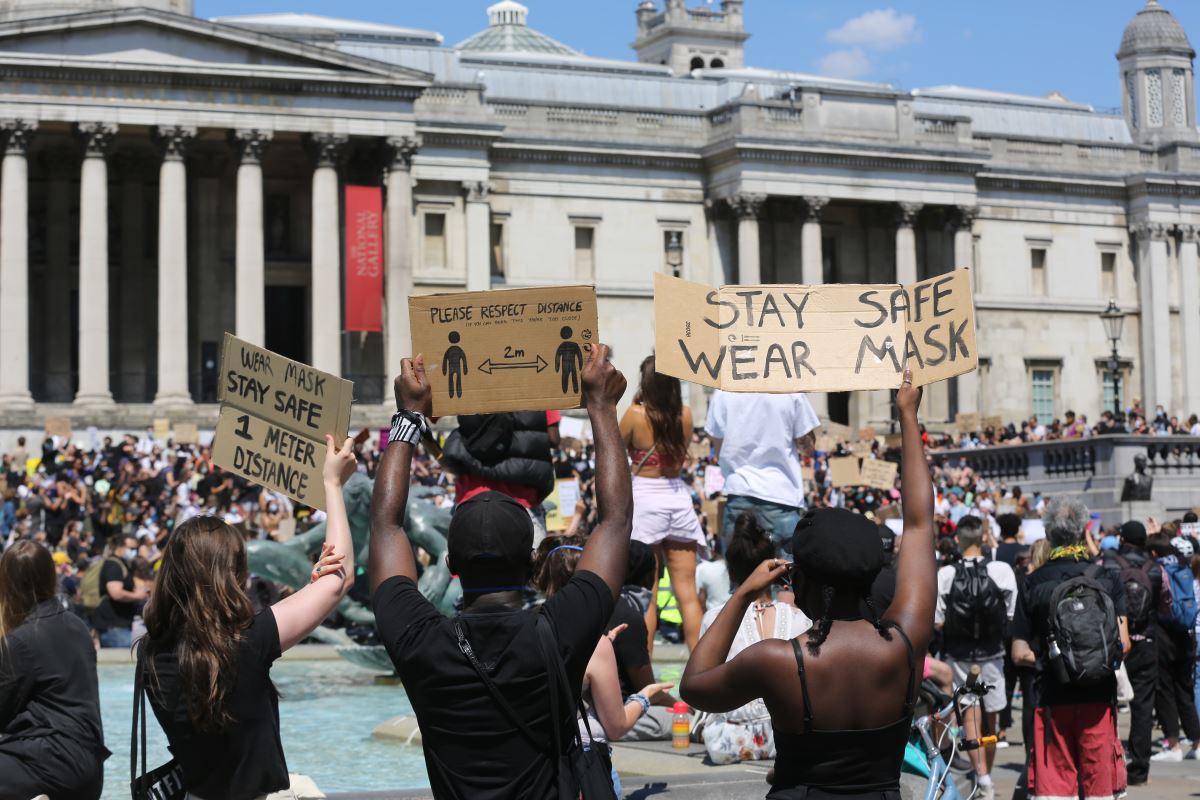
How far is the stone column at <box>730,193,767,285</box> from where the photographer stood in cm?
5747

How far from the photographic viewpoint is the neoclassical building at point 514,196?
4847 centimetres

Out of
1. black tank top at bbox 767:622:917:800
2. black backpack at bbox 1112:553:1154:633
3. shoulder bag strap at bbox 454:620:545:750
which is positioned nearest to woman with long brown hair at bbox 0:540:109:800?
shoulder bag strap at bbox 454:620:545:750

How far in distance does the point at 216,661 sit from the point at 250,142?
45325 mm

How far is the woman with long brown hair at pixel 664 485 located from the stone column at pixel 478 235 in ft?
137

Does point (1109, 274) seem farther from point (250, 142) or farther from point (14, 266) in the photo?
point (14, 266)

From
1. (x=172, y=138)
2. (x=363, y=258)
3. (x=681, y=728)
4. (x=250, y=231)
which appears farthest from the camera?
(x=363, y=258)

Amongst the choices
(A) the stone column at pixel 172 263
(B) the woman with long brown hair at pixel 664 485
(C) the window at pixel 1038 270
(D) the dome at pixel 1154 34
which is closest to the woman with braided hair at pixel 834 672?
(B) the woman with long brown hair at pixel 664 485

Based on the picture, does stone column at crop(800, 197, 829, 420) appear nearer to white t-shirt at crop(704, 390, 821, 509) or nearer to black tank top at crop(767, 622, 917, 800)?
white t-shirt at crop(704, 390, 821, 509)

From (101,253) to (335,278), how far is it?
6.29 metres

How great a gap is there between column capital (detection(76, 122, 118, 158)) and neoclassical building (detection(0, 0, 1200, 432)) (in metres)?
0.10

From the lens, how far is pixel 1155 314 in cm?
6562

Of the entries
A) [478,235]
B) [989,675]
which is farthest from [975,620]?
[478,235]

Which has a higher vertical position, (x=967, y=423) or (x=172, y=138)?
(x=172, y=138)

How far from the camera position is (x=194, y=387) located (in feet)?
168
